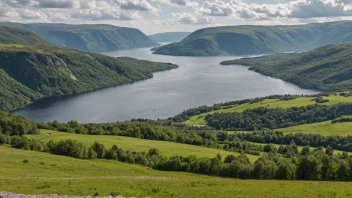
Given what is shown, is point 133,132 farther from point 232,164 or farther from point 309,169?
point 309,169

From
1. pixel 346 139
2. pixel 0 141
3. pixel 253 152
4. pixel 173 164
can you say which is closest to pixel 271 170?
pixel 173 164

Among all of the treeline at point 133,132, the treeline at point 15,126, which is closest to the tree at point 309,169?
the treeline at point 133,132

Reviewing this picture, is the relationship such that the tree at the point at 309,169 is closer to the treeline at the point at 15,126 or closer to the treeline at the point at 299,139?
the treeline at the point at 15,126

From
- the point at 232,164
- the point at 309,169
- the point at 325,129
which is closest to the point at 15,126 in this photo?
the point at 232,164

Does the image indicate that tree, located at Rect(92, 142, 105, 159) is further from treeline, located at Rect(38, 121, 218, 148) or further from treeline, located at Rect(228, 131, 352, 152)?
Result: treeline, located at Rect(228, 131, 352, 152)

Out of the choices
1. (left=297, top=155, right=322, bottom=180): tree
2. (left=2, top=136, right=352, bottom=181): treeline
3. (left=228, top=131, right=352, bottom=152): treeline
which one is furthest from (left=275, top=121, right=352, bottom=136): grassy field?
(left=297, top=155, right=322, bottom=180): tree
